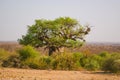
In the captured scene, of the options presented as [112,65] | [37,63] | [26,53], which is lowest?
[112,65]

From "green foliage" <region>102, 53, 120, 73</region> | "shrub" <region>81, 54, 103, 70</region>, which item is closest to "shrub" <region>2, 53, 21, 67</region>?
"shrub" <region>81, 54, 103, 70</region>

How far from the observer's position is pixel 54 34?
117 feet

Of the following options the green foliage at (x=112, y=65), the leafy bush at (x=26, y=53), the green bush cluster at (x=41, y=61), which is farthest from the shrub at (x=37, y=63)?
the green foliage at (x=112, y=65)

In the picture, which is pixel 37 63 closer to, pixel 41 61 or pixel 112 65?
pixel 41 61

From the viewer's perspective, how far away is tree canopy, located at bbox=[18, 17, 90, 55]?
116 ft

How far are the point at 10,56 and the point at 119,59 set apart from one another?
869cm

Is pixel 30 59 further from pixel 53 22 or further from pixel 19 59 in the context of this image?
pixel 53 22

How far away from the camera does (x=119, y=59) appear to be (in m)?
21.3

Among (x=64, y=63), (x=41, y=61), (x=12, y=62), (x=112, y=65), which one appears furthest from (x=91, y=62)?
(x=12, y=62)

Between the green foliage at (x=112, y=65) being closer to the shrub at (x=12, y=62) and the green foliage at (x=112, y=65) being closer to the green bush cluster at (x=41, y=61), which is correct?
the green bush cluster at (x=41, y=61)

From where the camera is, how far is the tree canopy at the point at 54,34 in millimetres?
35375

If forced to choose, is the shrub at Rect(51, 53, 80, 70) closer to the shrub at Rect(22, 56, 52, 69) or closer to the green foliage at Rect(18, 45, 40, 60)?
the shrub at Rect(22, 56, 52, 69)

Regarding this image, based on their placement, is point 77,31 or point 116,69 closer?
point 116,69


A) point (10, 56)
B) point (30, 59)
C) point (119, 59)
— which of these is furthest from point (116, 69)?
point (10, 56)
